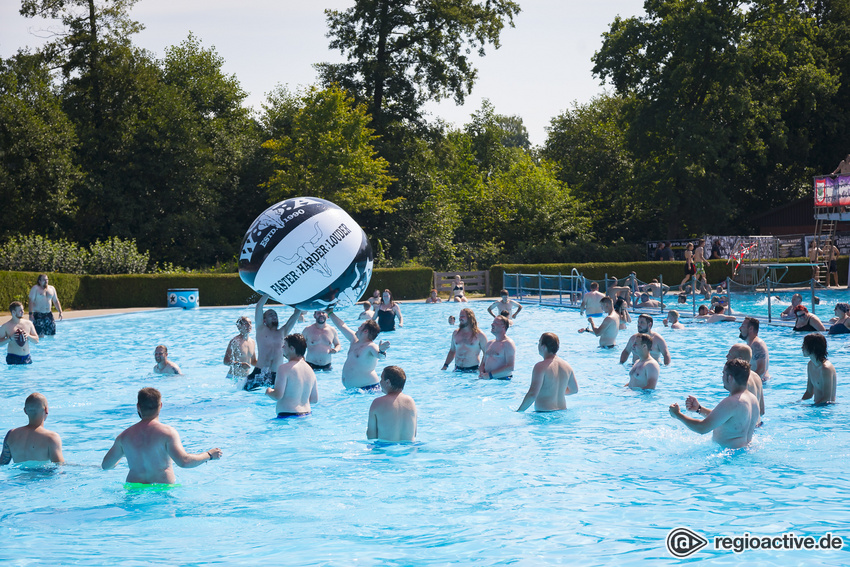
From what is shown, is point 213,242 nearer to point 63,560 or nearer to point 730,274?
point 730,274

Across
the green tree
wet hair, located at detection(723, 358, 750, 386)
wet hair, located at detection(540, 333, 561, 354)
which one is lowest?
wet hair, located at detection(723, 358, 750, 386)

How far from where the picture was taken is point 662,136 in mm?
47875

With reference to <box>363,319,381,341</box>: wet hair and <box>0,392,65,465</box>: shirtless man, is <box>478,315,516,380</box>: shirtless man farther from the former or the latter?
<box>0,392,65,465</box>: shirtless man

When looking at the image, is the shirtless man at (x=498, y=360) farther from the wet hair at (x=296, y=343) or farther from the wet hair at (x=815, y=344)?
the wet hair at (x=815, y=344)

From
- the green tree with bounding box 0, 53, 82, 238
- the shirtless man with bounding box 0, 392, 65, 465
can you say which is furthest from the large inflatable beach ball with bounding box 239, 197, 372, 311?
the green tree with bounding box 0, 53, 82, 238

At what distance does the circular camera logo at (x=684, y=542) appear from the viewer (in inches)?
249

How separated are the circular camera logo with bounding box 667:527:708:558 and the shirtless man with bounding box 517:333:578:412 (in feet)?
11.6

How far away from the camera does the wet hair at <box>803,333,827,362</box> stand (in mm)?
9977

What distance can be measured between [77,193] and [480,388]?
3789 centimetres

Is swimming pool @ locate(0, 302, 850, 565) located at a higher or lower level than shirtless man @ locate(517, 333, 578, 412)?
lower

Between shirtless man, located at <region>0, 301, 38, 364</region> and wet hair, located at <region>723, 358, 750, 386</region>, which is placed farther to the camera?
shirtless man, located at <region>0, 301, 38, 364</region>

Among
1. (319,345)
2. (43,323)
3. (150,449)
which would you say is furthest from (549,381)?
(43,323)

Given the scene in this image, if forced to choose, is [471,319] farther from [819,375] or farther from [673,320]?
[673,320]

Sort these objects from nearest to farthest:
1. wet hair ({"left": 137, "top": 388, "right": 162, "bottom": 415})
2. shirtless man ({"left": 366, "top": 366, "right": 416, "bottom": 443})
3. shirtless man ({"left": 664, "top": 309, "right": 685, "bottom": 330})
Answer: wet hair ({"left": 137, "top": 388, "right": 162, "bottom": 415}) → shirtless man ({"left": 366, "top": 366, "right": 416, "bottom": 443}) → shirtless man ({"left": 664, "top": 309, "right": 685, "bottom": 330})
